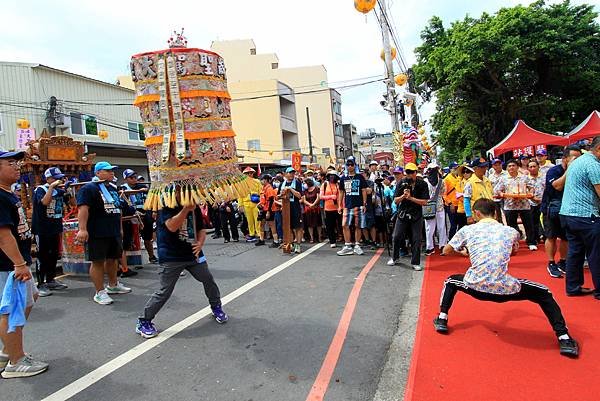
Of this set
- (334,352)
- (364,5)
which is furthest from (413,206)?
(364,5)

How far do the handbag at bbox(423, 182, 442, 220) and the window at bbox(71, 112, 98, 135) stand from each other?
17.6 m

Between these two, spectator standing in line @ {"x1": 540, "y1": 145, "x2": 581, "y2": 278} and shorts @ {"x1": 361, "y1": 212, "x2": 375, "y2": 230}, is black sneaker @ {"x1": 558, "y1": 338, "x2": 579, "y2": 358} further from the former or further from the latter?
shorts @ {"x1": 361, "y1": 212, "x2": 375, "y2": 230}

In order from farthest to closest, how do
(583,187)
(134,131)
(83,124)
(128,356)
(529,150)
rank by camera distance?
(134,131)
(83,124)
(529,150)
(583,187)
(128,356)

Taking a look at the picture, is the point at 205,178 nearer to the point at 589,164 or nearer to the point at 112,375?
the point at 112,375

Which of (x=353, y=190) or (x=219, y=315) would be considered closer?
(x=219, y=315)

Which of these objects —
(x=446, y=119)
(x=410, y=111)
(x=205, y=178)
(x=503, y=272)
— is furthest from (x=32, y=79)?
(x=446, y=119)

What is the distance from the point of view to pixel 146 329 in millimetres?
4137

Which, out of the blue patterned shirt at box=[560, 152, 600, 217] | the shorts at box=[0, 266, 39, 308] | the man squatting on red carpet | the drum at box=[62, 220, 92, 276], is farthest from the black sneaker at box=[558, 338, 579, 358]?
the drum at box=[62, 220, 92, 276]

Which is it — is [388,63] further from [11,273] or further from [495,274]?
[11,273]

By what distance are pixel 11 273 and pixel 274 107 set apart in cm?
3382

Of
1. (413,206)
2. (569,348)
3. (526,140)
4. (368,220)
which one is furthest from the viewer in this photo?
(526,140)

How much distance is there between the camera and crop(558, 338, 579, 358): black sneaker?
3.26 metres

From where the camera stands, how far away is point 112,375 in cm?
337

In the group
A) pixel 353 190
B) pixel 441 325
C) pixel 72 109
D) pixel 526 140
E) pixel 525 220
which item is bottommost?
pixel 441 325
